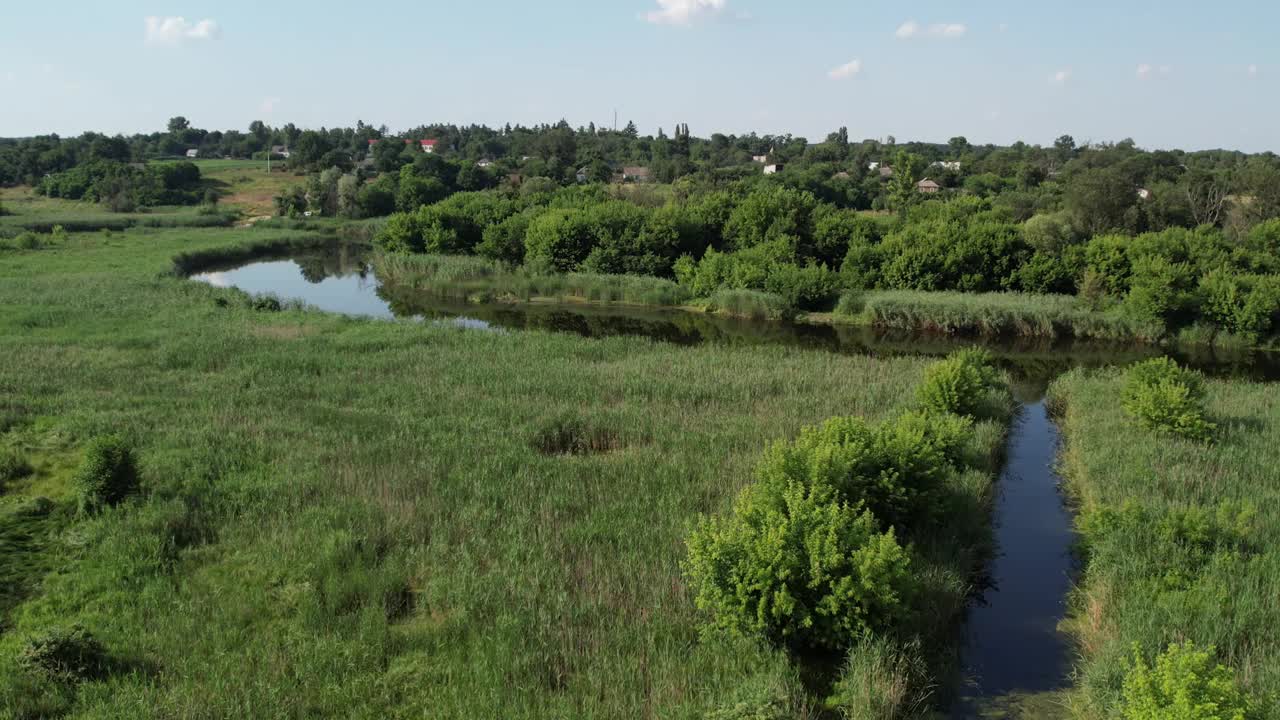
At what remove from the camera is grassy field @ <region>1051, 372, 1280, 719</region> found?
10070 mm

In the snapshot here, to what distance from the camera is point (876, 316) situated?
40.4 metres

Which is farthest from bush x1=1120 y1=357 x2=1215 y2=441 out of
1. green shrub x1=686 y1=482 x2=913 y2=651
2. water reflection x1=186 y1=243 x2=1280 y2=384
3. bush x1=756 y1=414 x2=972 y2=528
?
green shrub x1=686 y1=482 x2=913 y2=651

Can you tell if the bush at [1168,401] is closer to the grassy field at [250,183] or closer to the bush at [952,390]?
the bush at [952,390]

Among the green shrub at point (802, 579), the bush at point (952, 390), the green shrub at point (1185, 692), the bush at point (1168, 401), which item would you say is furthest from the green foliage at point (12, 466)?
the bush at point (1168, 401)

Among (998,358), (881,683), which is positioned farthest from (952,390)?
(998,358)

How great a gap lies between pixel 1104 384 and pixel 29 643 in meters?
25.4

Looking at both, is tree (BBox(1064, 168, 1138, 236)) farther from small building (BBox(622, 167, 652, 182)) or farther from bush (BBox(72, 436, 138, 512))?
small building (BBox(622, 167, 652, 182))

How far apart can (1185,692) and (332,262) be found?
67.4m

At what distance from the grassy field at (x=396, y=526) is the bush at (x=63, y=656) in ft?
0.49

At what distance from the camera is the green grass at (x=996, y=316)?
36469mm

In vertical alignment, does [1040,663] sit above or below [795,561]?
below

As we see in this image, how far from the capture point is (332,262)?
6688cm

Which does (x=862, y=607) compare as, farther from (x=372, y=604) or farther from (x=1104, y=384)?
(x=1104, y=384)

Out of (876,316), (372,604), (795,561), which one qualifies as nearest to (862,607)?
(795,561)
